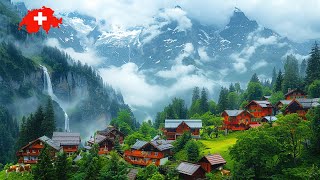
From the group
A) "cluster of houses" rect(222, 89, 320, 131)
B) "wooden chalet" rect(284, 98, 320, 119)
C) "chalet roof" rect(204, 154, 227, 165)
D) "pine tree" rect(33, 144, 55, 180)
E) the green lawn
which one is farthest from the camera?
"cluster of houses" rect(222, 89, 320, 131)

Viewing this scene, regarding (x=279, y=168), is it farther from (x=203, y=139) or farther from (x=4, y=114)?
(x=4, y=114)

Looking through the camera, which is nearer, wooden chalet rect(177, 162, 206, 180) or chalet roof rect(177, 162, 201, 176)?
chalet roof rect(177, 162, 201, 176)

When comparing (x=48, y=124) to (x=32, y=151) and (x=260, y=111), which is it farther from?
(x=260, y=111)

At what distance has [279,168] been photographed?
2304 inches

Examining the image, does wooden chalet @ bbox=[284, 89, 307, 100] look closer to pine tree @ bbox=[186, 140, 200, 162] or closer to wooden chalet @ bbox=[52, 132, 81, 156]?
pine tree @ bbox=[186, 140, 200, 162]

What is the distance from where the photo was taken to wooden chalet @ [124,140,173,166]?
8031cm

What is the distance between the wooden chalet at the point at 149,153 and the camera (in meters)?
80.3

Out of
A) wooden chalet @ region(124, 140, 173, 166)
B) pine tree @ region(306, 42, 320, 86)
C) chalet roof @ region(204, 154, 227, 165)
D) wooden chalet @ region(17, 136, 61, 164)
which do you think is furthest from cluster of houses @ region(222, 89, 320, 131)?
wooden chalet @ region(17, 136, 61, 164)

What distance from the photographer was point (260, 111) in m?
107

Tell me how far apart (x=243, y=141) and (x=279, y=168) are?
7.51 meters

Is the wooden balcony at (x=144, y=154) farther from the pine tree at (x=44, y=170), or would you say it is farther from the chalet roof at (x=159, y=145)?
the pine tree at (x=44, y=170)

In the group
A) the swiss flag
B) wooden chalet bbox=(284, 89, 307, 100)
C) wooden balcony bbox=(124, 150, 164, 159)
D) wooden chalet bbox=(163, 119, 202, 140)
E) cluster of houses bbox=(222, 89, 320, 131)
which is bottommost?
wooden balcony bbox=(124, 150, 164, 159)

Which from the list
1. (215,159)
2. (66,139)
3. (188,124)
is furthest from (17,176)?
(188,124)

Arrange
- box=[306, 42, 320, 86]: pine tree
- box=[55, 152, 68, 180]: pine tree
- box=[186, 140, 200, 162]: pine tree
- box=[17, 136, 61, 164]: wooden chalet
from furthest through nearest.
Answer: box=[306, 42, 320, 86]: pine tree
box=[17, 136, 61, 164]: wooden chalet
box=[186, 140, 200, 162]: pine tree
box=[55, 152, 68, 180]: pine tree
